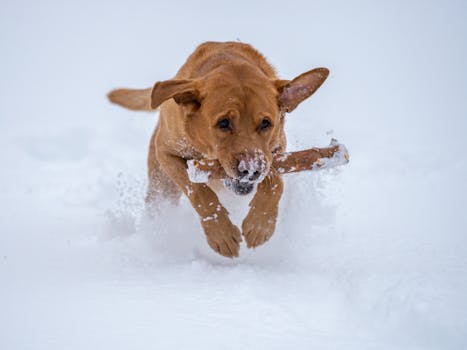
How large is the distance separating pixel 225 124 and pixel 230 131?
67 millimetres

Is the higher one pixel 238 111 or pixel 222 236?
pixel 238 111

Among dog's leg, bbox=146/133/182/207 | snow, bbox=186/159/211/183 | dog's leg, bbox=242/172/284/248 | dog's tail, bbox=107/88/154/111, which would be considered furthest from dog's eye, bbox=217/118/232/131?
dog's tail, bbox=107/88/154/111

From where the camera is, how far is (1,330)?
232 cm

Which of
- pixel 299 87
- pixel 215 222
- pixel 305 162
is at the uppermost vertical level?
pixel 299 87

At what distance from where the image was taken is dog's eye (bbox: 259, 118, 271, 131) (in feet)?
11.7

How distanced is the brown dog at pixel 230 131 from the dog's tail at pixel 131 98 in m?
1.33

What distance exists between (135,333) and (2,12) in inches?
588

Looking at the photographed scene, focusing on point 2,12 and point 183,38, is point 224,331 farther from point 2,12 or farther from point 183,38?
point 2,12

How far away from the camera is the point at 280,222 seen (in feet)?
14.4

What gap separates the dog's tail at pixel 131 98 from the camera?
5703 mm

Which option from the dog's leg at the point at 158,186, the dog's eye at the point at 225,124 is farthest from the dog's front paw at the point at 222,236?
the dog's leg at the point at 158,186

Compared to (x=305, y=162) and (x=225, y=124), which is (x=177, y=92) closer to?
(x=225, y=124)

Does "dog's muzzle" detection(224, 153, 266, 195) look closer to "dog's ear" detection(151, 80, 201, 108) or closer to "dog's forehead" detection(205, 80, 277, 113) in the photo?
"dog's forehead" detection(205, 80, 277, 113)

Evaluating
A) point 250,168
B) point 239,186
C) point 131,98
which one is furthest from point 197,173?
point 131,98
